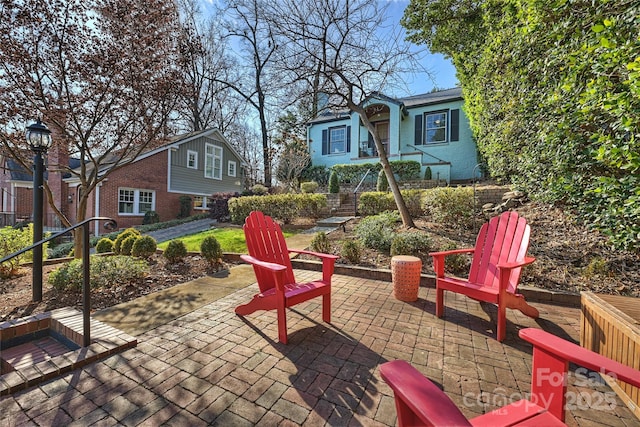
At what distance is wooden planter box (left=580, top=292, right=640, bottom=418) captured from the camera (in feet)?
5.33

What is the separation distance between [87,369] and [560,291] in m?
4.89

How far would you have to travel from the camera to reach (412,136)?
13.9 meters

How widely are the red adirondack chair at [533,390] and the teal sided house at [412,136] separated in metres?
11.8

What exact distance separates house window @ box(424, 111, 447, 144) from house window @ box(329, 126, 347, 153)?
433 centimetres

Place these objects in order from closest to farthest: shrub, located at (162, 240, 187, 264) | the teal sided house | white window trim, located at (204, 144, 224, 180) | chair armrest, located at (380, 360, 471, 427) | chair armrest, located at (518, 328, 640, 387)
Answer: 1. chair armrest, located at (380, 360, 471, 427)
2. chair armrest, located at (518, 328, 640, 387)
3. shrub, located at (162, 240, 187, 264)
4. the teal sided house
5. white window trim, located at (204, 144, 224, 180)

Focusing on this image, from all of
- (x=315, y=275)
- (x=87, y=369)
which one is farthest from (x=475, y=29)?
(x=87, y=369)

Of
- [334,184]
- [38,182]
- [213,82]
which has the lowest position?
[38,182]

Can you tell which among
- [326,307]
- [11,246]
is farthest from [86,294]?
[11,246]

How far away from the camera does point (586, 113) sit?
273 cm

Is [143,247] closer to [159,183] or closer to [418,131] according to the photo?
[159,183]

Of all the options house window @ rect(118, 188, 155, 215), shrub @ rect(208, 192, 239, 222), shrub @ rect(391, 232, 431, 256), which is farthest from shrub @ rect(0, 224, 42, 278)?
house window @ rect(118, 188, 155, 215)

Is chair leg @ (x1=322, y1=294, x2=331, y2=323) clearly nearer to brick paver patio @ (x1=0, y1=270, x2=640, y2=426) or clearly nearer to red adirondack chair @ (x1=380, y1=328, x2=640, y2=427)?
brick paver patio @ (x1=0, y1=270, x2=640, y2=426)

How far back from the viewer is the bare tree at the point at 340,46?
6051mm

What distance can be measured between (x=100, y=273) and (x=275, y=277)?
298cm
